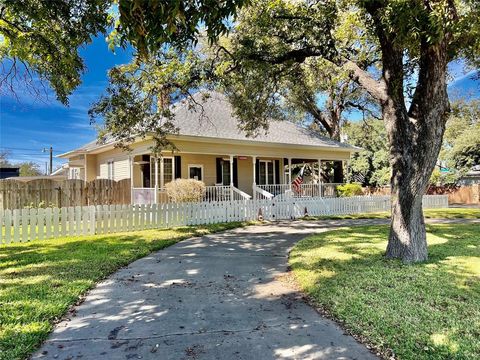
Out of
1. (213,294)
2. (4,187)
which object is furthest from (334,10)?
(4,187)

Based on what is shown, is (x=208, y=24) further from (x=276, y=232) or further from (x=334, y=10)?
(x=276, y=232)

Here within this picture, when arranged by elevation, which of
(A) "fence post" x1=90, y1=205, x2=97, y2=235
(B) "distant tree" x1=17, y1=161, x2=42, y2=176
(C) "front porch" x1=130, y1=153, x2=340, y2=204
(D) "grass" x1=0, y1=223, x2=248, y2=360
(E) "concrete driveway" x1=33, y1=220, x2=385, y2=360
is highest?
(B) "distant tree" x1=17, y1=161, x2=42, y2=176

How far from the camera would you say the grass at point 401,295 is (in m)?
3.39

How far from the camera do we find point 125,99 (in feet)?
34.7

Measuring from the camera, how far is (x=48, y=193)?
13.9m

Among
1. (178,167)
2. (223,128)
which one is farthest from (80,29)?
(223,128)

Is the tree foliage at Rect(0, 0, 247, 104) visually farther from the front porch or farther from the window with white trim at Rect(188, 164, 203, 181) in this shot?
the window with white trim at Rect(188, 164, 203, 181)

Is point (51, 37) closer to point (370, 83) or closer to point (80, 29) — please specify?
point (80, 29)

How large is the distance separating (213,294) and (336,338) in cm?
208

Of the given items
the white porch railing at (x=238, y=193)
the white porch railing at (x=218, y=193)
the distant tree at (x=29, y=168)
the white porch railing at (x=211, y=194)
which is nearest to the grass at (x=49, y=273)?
the white porch railing at (x=238, y=193)

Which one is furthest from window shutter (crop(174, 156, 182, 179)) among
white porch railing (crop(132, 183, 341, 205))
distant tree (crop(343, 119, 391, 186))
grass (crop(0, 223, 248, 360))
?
distant tree (crop(343, 119, 391, 186))

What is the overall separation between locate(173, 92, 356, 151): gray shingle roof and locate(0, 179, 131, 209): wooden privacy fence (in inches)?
182

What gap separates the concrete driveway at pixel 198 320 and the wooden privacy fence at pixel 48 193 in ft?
26.7

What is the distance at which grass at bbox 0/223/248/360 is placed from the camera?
378cm
